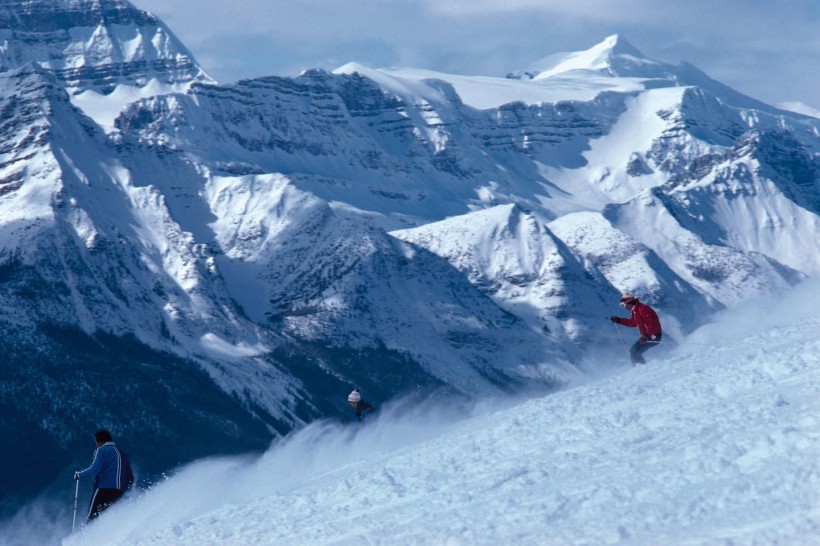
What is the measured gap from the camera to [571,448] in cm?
3147

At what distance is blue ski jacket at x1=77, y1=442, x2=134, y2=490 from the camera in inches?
1403

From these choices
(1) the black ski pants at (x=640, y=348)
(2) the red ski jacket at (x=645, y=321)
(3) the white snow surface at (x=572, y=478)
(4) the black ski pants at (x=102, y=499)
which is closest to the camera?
(3) the white snow surface at (x=572, y=478)

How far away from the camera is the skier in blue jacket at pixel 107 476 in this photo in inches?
1405

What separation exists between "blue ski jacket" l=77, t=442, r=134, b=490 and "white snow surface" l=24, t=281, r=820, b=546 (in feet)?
1.85

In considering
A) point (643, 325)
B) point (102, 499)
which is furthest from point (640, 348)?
point (102, 499)

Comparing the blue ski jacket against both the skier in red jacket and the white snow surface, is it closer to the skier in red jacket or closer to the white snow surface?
the white snow surface

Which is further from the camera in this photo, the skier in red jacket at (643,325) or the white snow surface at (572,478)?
the skier in red jacket at (643,325)

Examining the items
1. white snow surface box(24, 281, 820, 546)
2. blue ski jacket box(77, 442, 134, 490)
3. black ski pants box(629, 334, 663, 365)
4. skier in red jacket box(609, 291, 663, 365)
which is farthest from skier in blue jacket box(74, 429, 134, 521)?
black ski pants box(629, 334, 663, 365)

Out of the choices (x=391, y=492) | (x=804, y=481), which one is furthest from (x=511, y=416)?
(x=804, y=481)

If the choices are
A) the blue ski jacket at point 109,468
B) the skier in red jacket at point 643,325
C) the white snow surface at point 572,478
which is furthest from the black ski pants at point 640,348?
the blue ski jacket at point 109,468

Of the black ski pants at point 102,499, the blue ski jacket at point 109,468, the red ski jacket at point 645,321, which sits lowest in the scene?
the red ski jacket at point 645,321

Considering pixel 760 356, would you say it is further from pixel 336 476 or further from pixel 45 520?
pixel 45 520

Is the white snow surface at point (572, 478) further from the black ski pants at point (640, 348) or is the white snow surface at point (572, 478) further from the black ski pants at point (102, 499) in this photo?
the black ski pants at point (640, 348)

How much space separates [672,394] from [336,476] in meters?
7.63
